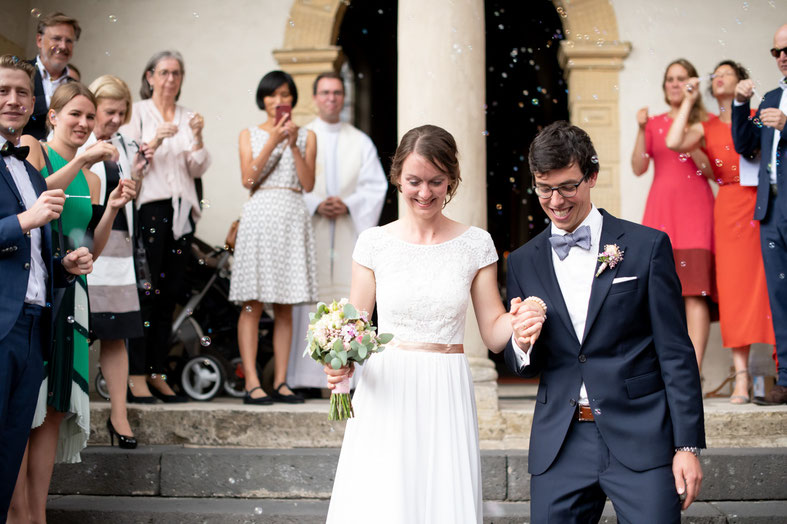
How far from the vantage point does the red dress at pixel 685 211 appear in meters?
6.30

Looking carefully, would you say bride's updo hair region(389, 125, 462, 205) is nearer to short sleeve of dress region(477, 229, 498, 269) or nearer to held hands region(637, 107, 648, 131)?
short sleeve of dress region(477, 229, 498, 269)

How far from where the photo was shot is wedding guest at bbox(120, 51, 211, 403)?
237 inches

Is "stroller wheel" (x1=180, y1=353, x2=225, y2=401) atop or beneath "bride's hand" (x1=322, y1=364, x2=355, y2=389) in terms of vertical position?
beneath

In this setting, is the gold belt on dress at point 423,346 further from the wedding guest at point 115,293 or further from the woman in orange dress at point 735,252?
the woman in orange dress at point 735,252

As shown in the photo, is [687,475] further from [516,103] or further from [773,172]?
[516,103]

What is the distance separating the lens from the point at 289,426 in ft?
17.9

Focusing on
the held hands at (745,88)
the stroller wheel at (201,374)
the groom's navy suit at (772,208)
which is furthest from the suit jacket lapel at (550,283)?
the stroller wheel at (201,374)

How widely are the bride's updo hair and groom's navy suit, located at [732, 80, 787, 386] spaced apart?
2.77 meters

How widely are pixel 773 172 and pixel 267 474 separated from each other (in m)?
3.69

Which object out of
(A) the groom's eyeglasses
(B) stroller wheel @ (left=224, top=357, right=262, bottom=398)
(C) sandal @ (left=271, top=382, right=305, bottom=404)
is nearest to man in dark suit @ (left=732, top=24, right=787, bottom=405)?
(A) the groom's eyeglasses

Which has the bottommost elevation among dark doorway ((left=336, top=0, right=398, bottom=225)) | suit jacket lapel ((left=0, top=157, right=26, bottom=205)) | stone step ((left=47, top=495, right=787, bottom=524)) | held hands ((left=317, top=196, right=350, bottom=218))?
stone step ((left=47, top=495, right=787, bottom=524))

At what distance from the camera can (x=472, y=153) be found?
6059 mm

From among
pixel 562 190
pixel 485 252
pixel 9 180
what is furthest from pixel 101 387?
pixel 562 190

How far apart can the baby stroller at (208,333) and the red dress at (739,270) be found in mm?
3835
